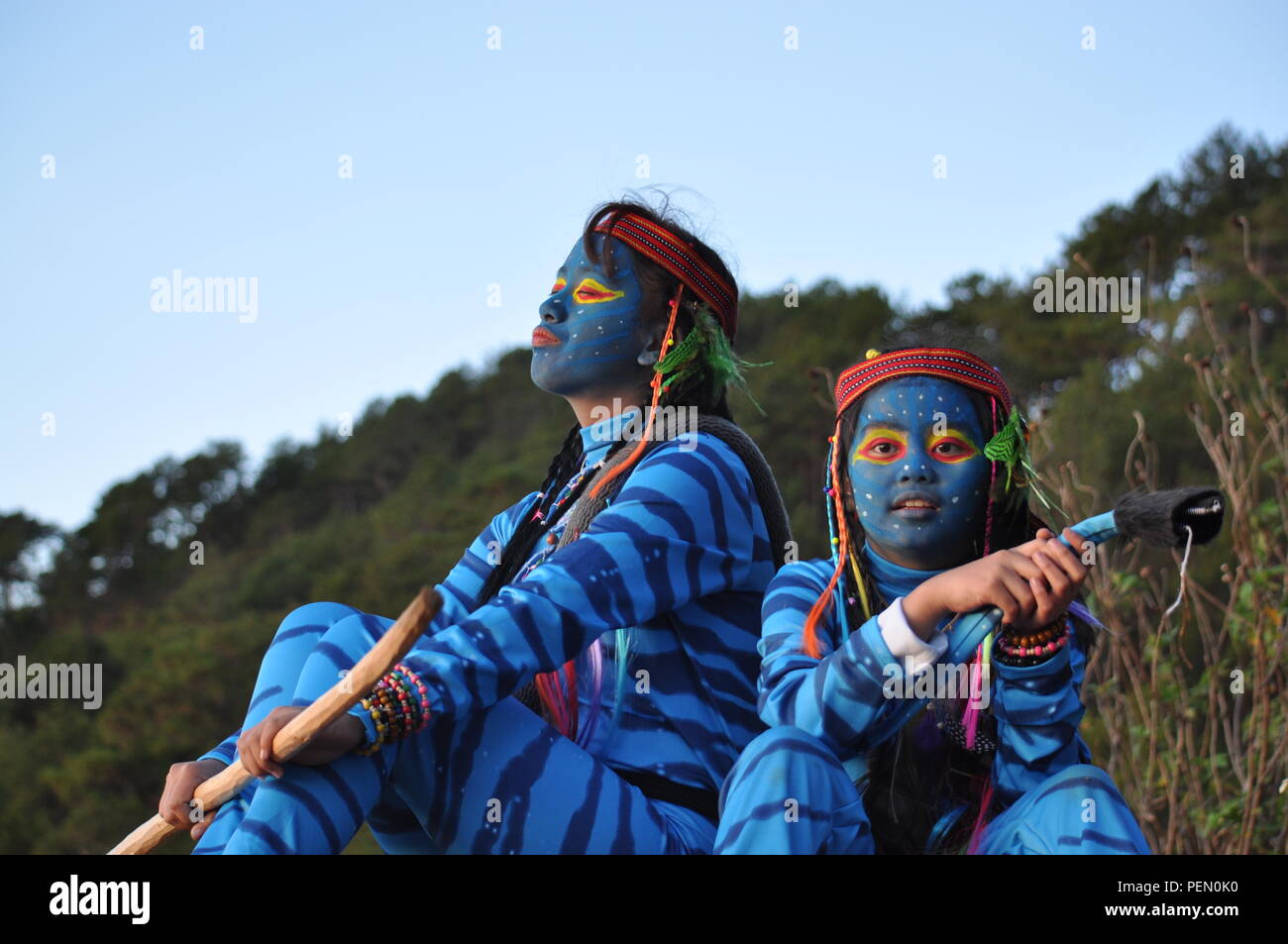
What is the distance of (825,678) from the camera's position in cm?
244

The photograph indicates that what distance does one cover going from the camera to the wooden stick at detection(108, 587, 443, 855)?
2178mm

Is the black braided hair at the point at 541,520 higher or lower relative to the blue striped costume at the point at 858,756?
higher

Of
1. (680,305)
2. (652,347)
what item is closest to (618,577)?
(652,347)

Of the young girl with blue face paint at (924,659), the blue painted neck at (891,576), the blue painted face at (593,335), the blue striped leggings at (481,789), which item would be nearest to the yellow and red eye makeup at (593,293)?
the blue painted face at (593,335)

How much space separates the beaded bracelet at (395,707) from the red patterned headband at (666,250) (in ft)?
3.97

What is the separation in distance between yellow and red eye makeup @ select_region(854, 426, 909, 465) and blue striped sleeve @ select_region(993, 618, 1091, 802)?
1.44 feet

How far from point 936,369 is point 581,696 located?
92 centimetres

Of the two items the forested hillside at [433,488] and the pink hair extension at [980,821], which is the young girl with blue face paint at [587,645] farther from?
the forested hillside at [433,488]

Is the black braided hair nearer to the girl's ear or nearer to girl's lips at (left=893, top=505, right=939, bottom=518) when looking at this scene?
the girl's ear

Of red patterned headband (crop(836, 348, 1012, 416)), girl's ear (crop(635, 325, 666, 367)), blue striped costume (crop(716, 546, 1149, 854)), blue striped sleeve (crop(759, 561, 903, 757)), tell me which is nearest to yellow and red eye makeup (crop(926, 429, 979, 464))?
red patterned headband (crop(836, 348, 1012, 416))

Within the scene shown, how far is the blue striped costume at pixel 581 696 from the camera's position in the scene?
2.49 meters
